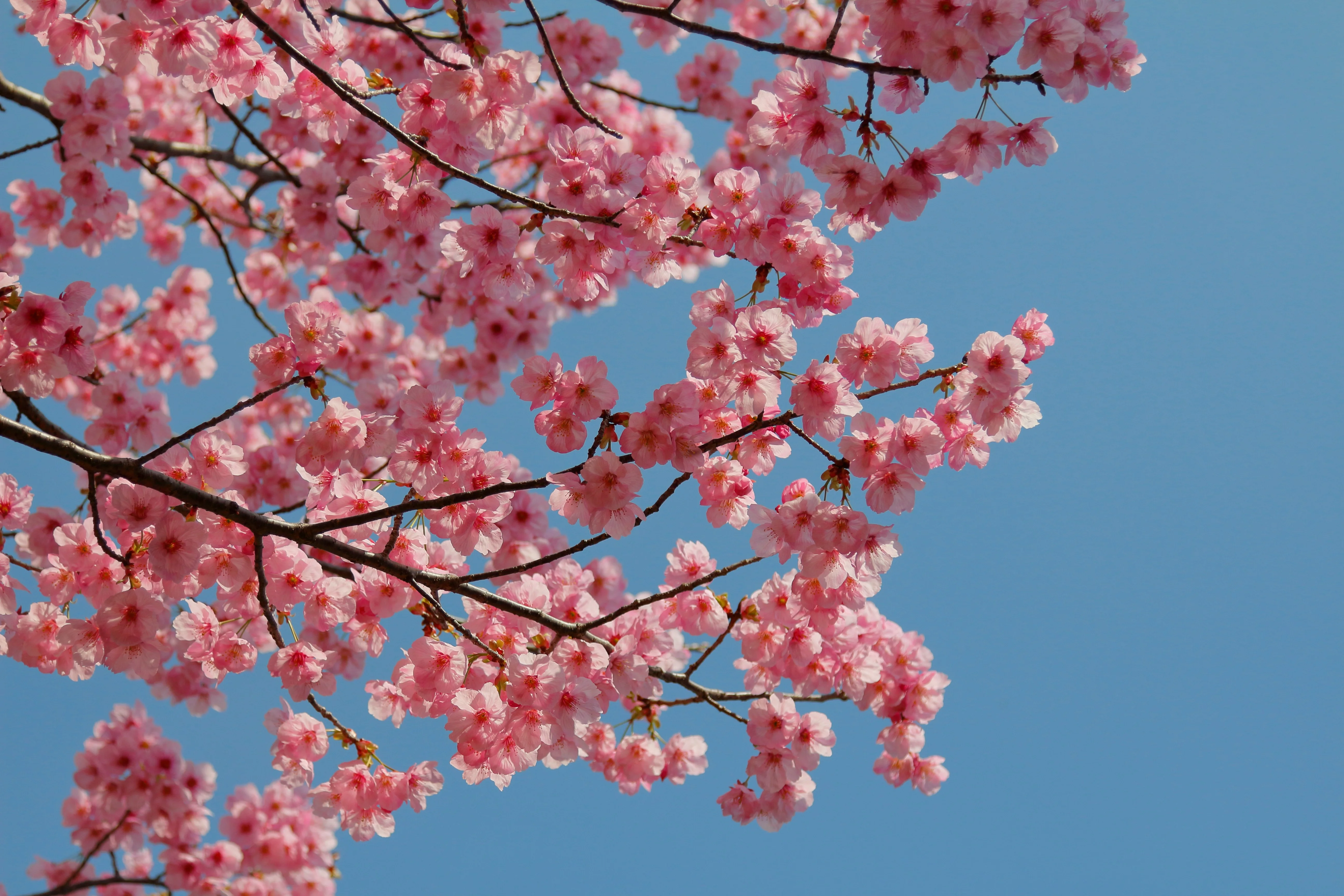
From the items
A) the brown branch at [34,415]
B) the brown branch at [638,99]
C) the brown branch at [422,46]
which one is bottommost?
the brown branch at [34,415]

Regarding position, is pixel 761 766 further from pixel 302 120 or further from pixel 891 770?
pixel 302 120

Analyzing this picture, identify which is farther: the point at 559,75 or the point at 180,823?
the point at 180,823

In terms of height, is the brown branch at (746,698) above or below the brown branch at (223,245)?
below

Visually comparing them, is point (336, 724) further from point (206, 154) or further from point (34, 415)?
point (206, 154)

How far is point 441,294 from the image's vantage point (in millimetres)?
6820

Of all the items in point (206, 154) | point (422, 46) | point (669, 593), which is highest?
point (206, 154)

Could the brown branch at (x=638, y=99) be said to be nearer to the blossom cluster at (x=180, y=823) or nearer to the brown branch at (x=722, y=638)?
the brown branch at (x=722, y=638)

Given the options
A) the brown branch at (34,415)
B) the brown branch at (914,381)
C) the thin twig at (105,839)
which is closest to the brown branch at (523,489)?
the brown branch at (914,381)

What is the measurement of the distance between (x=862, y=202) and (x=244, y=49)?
2.70 meters

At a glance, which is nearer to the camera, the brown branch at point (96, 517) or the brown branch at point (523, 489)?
the brown branch at point (523, 489)

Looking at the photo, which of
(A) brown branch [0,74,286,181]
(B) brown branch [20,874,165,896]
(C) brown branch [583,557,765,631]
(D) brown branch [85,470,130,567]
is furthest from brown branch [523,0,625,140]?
(B) brown branch [20,874,165,896]

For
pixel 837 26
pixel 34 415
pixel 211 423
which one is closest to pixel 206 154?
pixel 34 415

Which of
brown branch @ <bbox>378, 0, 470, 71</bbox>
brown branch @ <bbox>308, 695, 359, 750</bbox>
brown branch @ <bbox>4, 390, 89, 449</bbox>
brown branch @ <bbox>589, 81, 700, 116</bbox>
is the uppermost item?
brown branch @ <bbox>589, 81, 700, 116</bbox>

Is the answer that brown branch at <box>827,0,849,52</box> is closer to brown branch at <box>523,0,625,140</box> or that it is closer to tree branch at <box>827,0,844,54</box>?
tree branch at <box>827,0,844,54</box>
